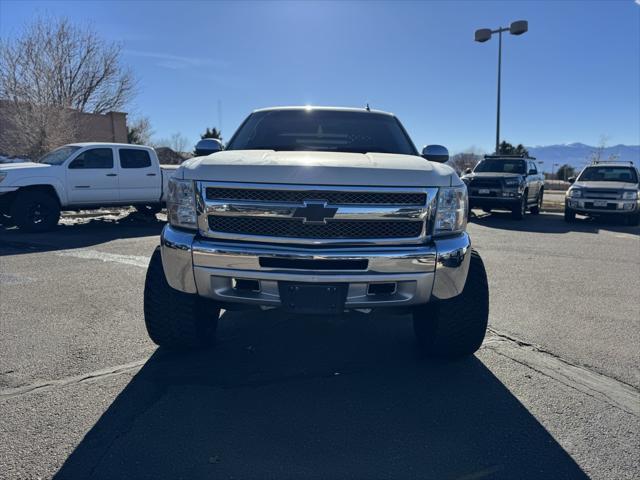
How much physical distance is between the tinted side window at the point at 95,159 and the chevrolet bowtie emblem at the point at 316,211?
9.38 meters

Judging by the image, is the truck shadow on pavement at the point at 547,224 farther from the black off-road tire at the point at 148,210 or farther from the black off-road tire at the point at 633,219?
the black off-road tire at the point at 148,210

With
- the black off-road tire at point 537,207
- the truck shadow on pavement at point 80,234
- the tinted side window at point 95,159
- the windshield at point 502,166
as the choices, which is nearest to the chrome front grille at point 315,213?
the truck shadow on pavement at point 80,234

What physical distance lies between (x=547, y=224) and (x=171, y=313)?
12.5 m

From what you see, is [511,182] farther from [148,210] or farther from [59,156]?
[59,156]

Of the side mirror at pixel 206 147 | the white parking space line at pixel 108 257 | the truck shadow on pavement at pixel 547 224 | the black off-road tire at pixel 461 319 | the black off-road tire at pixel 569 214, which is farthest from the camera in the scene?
the black off-road tire at pixel 569 214

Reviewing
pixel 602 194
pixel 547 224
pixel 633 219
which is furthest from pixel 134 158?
pixel 633 219

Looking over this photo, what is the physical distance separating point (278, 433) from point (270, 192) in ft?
4.40

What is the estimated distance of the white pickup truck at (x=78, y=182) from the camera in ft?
31.7

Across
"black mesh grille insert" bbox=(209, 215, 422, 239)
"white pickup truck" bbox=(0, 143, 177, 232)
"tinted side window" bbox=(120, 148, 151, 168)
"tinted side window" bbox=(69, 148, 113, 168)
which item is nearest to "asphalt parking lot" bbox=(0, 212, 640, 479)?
"black mesh grille insert" bbox=(209, 215, 422, 239)

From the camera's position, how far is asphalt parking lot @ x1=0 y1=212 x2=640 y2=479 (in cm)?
230

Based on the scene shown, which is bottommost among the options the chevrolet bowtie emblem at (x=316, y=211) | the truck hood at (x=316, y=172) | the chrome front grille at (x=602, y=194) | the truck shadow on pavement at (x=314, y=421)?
the truck shadow on pavement at (x=314, y=421)

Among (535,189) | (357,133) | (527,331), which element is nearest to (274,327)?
(357,133)

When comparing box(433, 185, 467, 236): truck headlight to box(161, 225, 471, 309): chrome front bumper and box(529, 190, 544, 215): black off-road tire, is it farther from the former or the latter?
box(529, 190, 544, 215): black off-road tire

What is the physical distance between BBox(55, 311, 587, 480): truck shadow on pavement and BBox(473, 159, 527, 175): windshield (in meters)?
12.5
